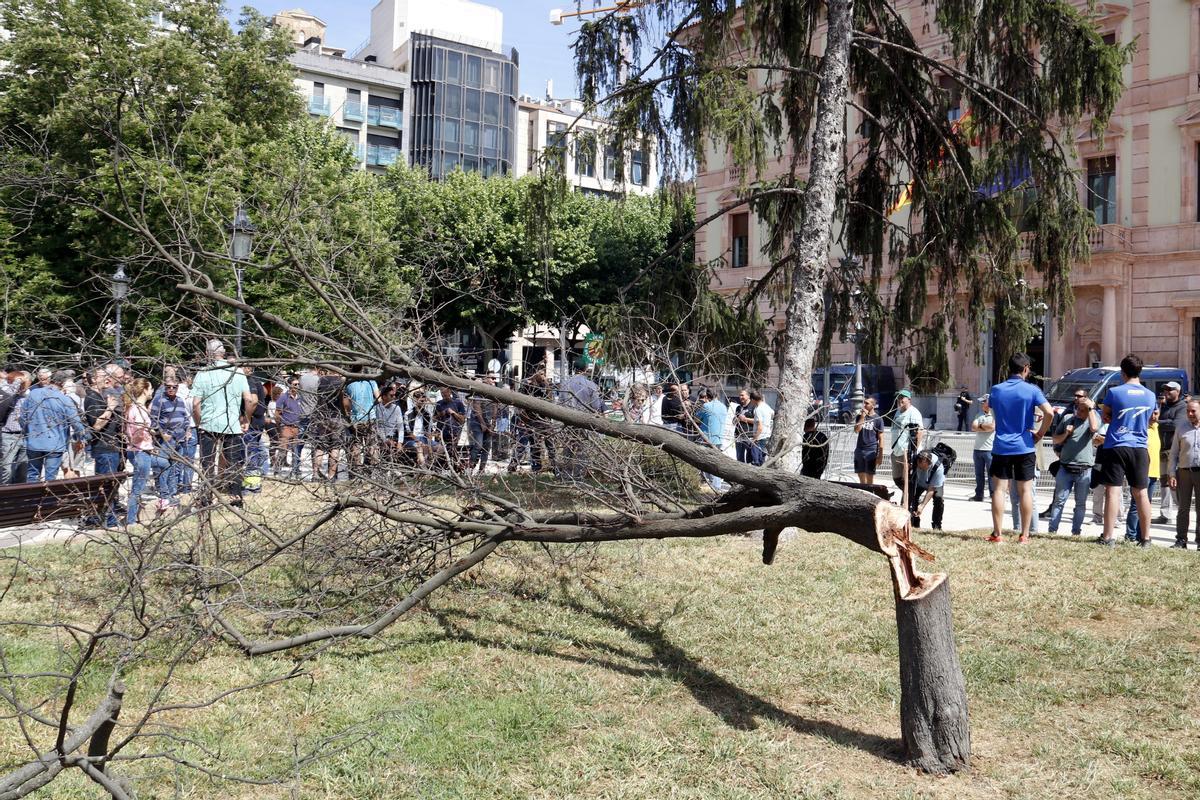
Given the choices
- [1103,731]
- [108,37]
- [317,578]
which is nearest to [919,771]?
[1103,731]

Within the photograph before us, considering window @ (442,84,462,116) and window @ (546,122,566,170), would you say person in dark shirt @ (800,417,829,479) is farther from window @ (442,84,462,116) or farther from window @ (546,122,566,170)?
window @ (442,84,462,116)

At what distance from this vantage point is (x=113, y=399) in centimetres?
636

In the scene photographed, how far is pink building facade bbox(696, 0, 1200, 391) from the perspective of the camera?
86.1ft

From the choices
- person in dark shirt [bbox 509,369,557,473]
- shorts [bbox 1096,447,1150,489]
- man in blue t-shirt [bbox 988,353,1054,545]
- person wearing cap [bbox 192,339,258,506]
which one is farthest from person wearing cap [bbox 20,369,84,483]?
shorts [bbox 1096,447,1150,489]

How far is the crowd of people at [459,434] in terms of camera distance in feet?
20.6

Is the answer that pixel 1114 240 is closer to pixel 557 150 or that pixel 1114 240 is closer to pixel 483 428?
pixel 557 150

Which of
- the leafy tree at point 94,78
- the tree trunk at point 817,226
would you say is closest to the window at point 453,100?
the leafy tree at point 94,78

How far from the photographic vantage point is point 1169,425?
10172 millimetres

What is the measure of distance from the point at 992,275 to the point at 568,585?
617 cm

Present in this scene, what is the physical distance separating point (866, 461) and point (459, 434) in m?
6.15

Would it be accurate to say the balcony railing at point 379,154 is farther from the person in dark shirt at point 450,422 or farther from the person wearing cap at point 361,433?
the person wearing cap at point 361,433

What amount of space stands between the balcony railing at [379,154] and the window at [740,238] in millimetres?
27329

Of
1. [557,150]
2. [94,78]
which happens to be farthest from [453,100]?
[557,150]

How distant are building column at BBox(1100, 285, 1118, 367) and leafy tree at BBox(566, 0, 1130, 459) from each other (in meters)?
19.6
